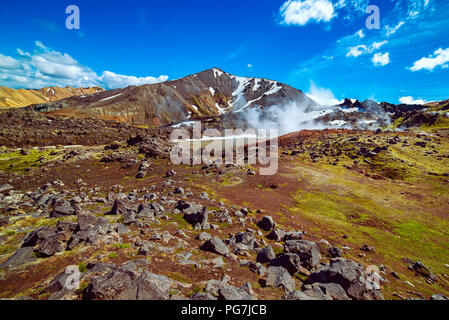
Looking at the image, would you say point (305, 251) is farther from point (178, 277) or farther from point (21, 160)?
point (21, 160)

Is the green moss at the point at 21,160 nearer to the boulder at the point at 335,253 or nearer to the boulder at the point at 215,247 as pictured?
the boulder at the point at 215,247

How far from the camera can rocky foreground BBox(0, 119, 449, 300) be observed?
10.1 m

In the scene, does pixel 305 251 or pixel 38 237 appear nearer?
pixel 38 237

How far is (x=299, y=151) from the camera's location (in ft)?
241

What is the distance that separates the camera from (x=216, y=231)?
1877 centimetres

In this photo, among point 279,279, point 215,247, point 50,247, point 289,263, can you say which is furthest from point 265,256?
point 50,247

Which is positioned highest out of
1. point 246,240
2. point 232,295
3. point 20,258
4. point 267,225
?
point 20,258

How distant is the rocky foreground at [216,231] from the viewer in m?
10.1

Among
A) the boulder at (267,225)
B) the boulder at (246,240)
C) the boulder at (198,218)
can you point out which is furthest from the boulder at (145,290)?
the boulder at (267,225)

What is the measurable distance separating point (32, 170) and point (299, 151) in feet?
246

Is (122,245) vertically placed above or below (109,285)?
below

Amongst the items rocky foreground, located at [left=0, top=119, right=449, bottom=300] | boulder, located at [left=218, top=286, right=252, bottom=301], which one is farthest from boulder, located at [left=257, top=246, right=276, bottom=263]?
boulder, located at [left=218, top=286, right=252, bottom=301]

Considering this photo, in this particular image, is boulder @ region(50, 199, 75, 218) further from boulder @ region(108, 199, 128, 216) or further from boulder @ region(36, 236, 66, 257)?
boulder @ region(36, 236, 66, 257)

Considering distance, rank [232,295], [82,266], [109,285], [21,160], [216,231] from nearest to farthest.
Result: [109,285]
[232,295]
[82,266]
[216,231]
[21,160]
